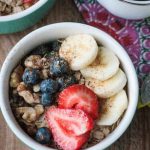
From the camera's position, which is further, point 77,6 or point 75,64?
point 77,6

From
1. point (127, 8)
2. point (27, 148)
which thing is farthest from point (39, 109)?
point (127, 8)

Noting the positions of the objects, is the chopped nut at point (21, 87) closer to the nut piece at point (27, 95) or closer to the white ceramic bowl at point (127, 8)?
the nut piece at point (27, 95)

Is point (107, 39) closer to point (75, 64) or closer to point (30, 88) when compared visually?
point (75, 64)

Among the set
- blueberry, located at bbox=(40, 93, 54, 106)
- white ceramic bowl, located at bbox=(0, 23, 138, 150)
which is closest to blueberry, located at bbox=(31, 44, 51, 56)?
white ceramic bowl, located at bbox=(0, 23, 138, 150)

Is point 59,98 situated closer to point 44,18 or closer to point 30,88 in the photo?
point 30,88

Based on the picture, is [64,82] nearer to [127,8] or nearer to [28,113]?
[28,113]

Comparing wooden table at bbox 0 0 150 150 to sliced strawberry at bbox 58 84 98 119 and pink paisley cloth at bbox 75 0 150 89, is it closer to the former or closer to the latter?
pink paisley cloth at bbox 75 0 150 89

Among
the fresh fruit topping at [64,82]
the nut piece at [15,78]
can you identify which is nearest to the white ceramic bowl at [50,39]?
the nut piece at [15,78]

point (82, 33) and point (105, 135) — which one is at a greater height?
point (82, 33)

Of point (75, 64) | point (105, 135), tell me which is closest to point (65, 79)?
point (75, 64)
